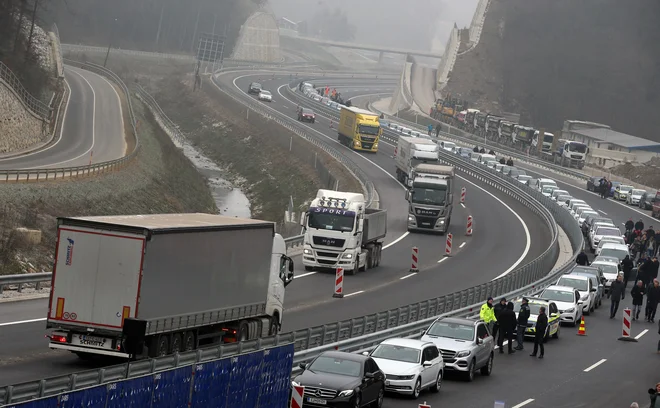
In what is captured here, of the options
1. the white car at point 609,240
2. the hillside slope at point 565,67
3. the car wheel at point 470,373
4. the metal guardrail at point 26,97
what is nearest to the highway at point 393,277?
the white car at point 609,240

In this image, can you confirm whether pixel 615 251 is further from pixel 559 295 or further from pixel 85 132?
pixel 85 132

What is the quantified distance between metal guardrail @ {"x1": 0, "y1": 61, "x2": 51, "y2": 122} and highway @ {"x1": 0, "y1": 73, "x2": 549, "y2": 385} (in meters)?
23.3

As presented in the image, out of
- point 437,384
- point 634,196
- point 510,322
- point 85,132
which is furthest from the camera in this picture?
point 634,196

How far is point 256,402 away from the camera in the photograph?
1889 centimetres

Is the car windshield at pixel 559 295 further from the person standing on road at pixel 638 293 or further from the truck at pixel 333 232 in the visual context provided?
the truck at pixel 333 232

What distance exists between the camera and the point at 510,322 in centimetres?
3125

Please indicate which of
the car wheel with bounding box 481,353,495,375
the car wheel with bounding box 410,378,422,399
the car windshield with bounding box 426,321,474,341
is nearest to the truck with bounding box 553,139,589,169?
the car wheel with bounding box 481,353,495,375

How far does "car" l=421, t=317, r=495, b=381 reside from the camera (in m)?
26.8

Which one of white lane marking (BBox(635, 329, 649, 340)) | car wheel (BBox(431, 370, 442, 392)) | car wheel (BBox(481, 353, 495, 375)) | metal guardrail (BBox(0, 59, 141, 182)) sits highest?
car wheel (BBox(431, 370, 442, 392))

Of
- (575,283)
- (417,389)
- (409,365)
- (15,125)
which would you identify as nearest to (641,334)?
(575,283)

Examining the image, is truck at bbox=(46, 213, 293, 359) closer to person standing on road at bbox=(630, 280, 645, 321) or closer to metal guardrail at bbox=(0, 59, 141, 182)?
person standing on road at bbox=(630, 280, 645, 321)

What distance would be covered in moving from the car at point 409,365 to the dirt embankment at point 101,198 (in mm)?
16851

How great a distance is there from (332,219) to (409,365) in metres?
20.6

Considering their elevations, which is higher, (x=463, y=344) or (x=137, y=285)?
(x=137, y=285)
